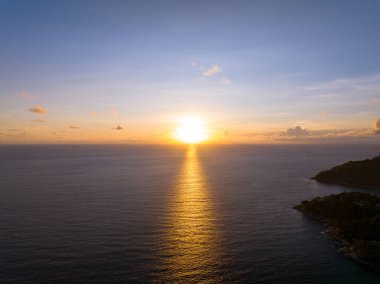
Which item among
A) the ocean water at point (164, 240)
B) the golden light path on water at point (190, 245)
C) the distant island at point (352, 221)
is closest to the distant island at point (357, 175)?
the ocean water at point (164, 240)

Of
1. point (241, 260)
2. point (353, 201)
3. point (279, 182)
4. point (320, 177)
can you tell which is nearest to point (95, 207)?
point (241, 260)

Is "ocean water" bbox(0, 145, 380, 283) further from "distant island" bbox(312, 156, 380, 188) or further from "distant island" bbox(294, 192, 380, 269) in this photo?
"distant island" bbox(312, 156, 380, 188)

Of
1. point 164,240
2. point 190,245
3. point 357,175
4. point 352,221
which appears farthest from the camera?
point 357,175

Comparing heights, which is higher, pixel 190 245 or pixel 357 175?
pixel 357 175

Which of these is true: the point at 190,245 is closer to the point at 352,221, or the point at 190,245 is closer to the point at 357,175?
the point at 352,221

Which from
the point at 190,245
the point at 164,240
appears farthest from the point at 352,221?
the point at 164,240

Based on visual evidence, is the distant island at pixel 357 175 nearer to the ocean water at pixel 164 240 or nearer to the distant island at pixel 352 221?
the ocean water at pixel 164 240

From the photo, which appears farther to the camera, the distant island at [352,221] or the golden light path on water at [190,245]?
the distant island at [352,221]
